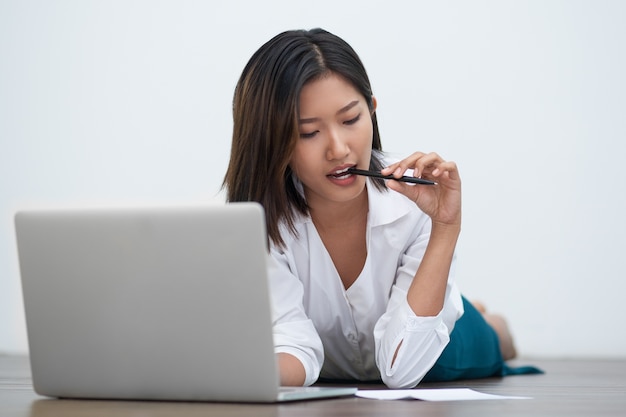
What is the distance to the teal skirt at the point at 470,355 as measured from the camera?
233cm

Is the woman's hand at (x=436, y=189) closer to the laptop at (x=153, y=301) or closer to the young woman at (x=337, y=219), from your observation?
the young woman at (x=337, y=219)

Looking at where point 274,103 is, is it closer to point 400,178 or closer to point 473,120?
point 400,178

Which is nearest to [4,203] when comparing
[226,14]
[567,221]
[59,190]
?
[59,190]

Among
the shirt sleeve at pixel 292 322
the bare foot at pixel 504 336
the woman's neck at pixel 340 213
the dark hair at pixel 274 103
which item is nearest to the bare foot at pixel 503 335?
the bare foot at pixel 504 336

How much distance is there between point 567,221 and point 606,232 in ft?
0.55

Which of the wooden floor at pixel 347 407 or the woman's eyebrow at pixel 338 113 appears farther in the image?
the woman's eyebrow at pixel 338 113

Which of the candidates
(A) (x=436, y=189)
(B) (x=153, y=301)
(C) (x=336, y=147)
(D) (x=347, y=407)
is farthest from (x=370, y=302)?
(B) (x=153, y=301)

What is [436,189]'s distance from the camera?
1.83m

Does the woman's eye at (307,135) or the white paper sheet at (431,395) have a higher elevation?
the woman's eye at (307,135)

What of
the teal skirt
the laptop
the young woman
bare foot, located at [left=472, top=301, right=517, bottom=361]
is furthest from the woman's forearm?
bare foot, located at [left=472, top=301, right=517, bottom=361]

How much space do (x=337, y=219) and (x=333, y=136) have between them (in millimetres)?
367

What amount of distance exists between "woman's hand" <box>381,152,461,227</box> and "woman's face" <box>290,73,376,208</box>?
0.07 m

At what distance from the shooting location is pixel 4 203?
420 centimetres

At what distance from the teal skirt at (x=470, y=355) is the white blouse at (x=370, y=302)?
0.81ft
